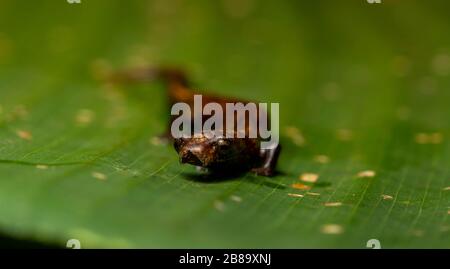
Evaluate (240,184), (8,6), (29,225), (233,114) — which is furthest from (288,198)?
(8,6)

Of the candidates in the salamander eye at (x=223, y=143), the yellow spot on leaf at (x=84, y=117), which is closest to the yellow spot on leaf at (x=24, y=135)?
the yellow spot on leaf at (x=84, y=117)

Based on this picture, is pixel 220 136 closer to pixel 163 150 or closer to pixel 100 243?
pixel 163 150

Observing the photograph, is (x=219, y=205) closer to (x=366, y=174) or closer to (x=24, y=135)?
(x=366, y=174)

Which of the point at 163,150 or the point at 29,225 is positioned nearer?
the point at 29,225

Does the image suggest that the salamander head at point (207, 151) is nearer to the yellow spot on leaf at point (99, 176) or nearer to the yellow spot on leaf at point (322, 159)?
the yellow spot on leaf at point (99, 176)

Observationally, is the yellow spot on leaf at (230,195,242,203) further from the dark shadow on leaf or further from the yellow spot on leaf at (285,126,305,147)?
the yellow spot on leaf at (285,126,305,147)
